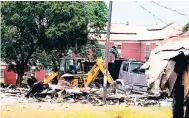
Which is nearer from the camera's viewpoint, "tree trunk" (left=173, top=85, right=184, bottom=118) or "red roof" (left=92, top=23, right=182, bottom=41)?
"tree trunk" (left=173, top=85, right=184, bottom=118)

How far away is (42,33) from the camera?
130ft

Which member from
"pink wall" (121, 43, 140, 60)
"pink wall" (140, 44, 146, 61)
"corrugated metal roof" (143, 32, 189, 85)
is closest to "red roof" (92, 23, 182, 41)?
"pink wall" (121, 43, 140, 60)

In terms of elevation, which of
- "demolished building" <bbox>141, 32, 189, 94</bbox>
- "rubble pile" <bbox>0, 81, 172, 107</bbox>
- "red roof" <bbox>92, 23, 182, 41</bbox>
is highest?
"red roof" <bbox>92, 23, 182, 41</bbox>

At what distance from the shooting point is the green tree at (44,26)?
123ft

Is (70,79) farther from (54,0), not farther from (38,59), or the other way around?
(38,59)

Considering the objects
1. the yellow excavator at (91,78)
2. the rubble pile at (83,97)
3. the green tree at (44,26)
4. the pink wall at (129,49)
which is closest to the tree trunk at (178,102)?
the rubble pile at (83,97)

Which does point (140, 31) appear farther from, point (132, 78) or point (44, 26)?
point (132, 78)

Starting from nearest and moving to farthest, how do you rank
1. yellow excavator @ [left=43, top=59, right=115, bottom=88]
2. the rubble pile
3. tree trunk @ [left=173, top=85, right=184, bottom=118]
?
tree trunk @ [left=173, top=85, right=184, bottom=118]
the rubble pile
yellow excavator @ [left=43, top=59, right=115, bottom=88]

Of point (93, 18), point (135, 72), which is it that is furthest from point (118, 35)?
point (135, 72)

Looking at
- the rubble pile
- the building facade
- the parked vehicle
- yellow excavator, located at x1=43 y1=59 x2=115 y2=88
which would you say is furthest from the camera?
the building facade

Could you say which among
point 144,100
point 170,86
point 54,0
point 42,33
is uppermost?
point 54,0

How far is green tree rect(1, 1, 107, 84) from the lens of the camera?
37.5 meters

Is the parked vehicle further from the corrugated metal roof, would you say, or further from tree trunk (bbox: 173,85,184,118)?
the corrugated metal roof

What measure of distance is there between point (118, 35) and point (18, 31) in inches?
922
